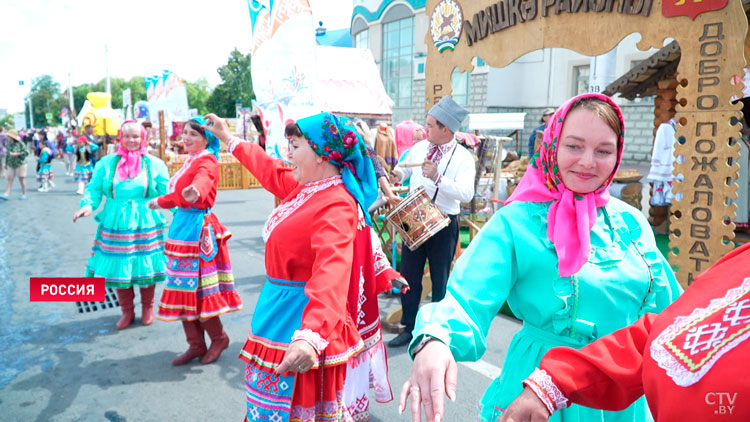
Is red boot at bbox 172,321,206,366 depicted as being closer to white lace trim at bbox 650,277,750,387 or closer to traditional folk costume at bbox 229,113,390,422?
traditional folk costume at bbox 229,113,390,422

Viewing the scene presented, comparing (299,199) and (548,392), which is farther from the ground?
(299,199)

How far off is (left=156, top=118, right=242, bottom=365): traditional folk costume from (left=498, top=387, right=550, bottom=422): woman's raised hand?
11.1ft

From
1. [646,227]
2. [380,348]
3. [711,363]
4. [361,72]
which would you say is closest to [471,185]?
[380,348]

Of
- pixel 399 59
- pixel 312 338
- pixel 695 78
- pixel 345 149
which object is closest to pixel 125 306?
pixel 345 149

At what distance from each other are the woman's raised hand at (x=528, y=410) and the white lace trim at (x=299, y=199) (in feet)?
5.34

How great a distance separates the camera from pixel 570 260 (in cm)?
161

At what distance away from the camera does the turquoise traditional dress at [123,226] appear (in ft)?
16.1

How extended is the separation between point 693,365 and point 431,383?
0.55 meters

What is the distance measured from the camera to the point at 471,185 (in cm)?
470

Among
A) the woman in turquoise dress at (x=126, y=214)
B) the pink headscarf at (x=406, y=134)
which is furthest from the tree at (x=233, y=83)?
the woman in turquoise dress at (x=126, y=214)

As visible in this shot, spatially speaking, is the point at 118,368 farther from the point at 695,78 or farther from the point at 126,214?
the point at 695,78

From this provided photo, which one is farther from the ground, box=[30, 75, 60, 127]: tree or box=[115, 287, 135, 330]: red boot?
box=[30, 75, 60, 127]: tree

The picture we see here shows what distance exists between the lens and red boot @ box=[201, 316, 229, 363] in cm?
435

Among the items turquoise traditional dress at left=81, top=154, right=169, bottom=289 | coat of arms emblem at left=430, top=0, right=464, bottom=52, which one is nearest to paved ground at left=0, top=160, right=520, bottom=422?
turquoise traditional dress at left=81, top=154, right=169, bottom=289
